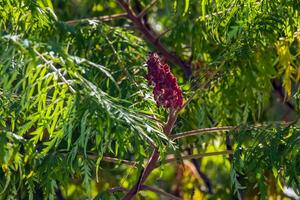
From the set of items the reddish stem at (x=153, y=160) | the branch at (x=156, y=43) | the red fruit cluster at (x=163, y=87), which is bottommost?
the reddish stem at (x=153, y=160)

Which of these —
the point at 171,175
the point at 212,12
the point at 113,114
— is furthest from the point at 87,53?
the point at 171,175

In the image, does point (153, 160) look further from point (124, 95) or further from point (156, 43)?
point (156, 43)

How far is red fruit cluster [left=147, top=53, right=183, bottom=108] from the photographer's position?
339 cm

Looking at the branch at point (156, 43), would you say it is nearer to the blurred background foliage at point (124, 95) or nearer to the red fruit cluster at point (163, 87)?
the blurred background foliage at point (124, 95)

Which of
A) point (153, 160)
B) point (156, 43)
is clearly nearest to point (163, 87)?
point (153, 160)

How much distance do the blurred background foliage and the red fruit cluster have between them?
6 cm

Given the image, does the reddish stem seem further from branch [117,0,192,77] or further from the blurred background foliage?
branch [117,0,192,77]

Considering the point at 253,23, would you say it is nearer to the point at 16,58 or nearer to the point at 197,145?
the point at 16,58

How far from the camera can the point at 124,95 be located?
388 centimetres

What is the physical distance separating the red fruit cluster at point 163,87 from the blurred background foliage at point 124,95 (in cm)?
6

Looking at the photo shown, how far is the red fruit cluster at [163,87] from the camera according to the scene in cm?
339

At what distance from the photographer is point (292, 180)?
10.9 feet

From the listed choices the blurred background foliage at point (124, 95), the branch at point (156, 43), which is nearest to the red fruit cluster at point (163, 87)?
the blurred background foliage at point (124, 95)

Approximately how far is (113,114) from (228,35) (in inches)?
33.8
